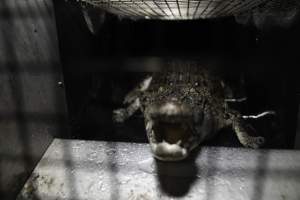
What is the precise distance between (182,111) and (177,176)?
32cm

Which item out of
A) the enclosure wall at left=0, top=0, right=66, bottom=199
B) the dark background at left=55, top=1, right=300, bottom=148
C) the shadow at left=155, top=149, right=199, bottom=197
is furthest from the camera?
the dark background at left=55, top=1, right=300, bottom=148

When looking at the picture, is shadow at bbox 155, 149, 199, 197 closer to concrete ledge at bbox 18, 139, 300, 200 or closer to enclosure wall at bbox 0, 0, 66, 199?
concrete ledge at bbox 18, 139, 300, 200

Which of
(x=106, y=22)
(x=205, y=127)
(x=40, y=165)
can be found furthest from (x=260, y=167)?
(x=106, y=22)

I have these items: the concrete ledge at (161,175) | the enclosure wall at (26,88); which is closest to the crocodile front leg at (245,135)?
the concrete ledge at (161,175)

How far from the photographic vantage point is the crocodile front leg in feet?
6.06

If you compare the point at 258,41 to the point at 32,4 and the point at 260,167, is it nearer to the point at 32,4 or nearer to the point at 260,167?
the point at 260,167

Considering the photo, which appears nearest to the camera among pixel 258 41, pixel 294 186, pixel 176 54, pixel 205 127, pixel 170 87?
pixel 294 186

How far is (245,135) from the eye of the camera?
190 centimetres

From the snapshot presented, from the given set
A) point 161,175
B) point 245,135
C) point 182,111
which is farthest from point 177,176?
point 245,135

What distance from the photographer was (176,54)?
278 cm

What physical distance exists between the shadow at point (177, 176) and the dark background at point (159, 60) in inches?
15.8

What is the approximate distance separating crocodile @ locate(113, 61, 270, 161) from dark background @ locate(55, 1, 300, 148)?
9cm

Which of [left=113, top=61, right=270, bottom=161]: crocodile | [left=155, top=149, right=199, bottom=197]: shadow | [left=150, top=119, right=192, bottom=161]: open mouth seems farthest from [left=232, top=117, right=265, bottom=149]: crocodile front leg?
[left=150, top=119, right=192, bottom=161]: open mouth

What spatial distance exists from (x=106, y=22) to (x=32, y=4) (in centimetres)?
99
